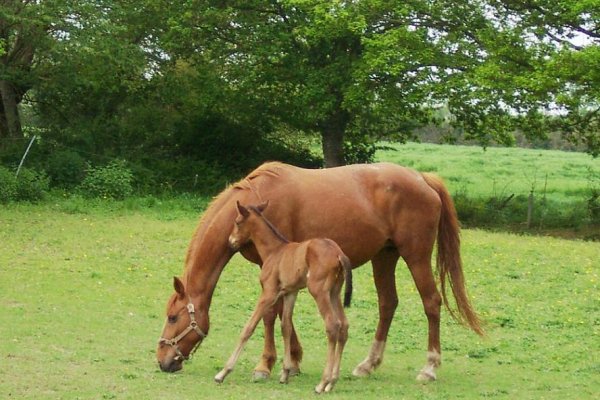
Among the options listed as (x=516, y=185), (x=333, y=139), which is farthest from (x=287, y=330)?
(x=516, y=185)

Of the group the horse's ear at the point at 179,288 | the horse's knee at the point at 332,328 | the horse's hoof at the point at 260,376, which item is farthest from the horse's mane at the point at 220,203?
the horse's knee at the point at 332,328

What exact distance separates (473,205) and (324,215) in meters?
17.2

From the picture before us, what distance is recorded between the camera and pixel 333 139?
27.8 metres

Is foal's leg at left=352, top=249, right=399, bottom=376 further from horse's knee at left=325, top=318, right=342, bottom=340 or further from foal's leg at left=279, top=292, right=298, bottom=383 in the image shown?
horse's knee at left=325, top=318, right=342, bottom=340

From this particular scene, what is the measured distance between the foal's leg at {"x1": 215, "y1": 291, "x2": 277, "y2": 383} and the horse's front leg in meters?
0.23

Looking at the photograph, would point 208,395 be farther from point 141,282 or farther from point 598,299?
point 598,299

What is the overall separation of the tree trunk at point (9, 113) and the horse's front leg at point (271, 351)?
1939 cm

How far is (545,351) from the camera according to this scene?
35.0 ft

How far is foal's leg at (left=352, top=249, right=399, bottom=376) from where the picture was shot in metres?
9.58

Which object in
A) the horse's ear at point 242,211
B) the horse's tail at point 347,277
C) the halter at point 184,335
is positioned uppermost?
the horse's ear at point 242,211

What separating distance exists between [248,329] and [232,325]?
3.31 metres

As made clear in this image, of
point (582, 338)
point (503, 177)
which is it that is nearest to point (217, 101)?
point (503, 177)

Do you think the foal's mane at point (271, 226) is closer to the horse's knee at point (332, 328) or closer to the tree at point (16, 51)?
the horse's knee at point (332, 328)

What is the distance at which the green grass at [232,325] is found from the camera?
8.52 m
